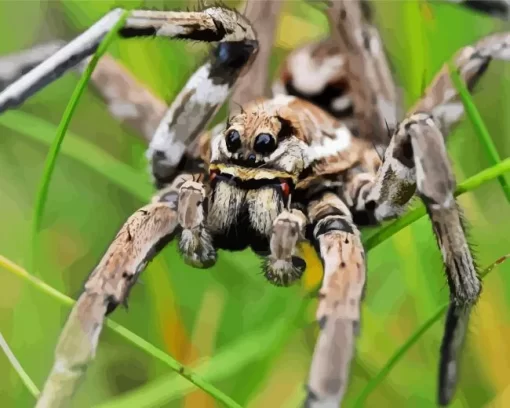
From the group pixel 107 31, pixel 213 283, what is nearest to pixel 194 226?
pixel 107 31

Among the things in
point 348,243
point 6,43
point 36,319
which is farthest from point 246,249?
point 6,43

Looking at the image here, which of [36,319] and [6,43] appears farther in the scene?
[6,43]

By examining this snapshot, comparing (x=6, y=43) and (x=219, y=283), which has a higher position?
(x=6, y=43)

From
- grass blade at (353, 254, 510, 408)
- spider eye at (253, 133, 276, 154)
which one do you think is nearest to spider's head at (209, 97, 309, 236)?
spider eye at (253, 133, 276, 154)

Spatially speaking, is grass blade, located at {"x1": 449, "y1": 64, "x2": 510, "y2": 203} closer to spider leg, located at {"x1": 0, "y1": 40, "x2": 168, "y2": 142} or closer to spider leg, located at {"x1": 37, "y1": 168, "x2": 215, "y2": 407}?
spider leg, located at {"x1": 37, "y1": 168, "x2": 215, "y2": 407}

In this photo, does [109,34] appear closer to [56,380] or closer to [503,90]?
→ [56,380]

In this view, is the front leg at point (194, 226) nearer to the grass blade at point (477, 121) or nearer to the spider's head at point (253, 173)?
the spider's head at point (253, 173)
